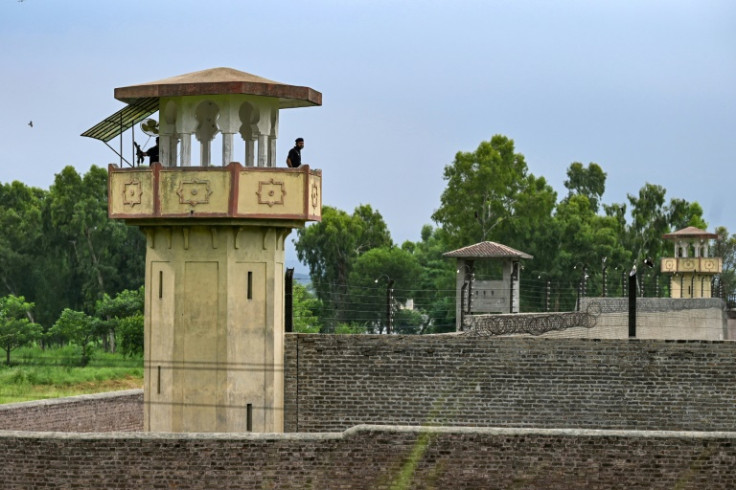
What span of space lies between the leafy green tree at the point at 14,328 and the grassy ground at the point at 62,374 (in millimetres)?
517

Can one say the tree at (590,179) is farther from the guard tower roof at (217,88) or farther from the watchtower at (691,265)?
the guard tower roof at (217,88)

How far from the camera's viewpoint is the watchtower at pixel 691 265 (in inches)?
2822

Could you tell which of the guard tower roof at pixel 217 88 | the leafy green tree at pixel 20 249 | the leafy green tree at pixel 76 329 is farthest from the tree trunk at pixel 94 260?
the guard tower roof at pixel 217 88

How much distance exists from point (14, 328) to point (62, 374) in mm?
8221

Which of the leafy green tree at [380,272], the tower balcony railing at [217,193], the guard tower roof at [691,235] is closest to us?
the tower balcony railing at [217,193]

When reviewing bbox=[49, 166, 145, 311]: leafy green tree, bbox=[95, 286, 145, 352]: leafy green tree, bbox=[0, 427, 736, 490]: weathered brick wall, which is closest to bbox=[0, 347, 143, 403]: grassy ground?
bbox=[95, 286, 145, 352]: leafy green tree

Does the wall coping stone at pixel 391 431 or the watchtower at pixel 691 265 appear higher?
the watchtower at pixel 691 265

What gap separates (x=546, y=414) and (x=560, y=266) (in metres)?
54.5

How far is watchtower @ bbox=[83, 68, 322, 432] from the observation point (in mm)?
21672

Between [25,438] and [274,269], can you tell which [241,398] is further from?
[25,438]

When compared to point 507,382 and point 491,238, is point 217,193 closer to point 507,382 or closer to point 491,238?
point 507,382

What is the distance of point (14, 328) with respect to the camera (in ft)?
199

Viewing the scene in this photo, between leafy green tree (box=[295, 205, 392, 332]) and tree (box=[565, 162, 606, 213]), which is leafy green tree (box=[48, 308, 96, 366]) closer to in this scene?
leafy green tree (box=[295, 205, 392, 332])

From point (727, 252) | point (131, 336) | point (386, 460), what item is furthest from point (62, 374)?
point (727, 252)
